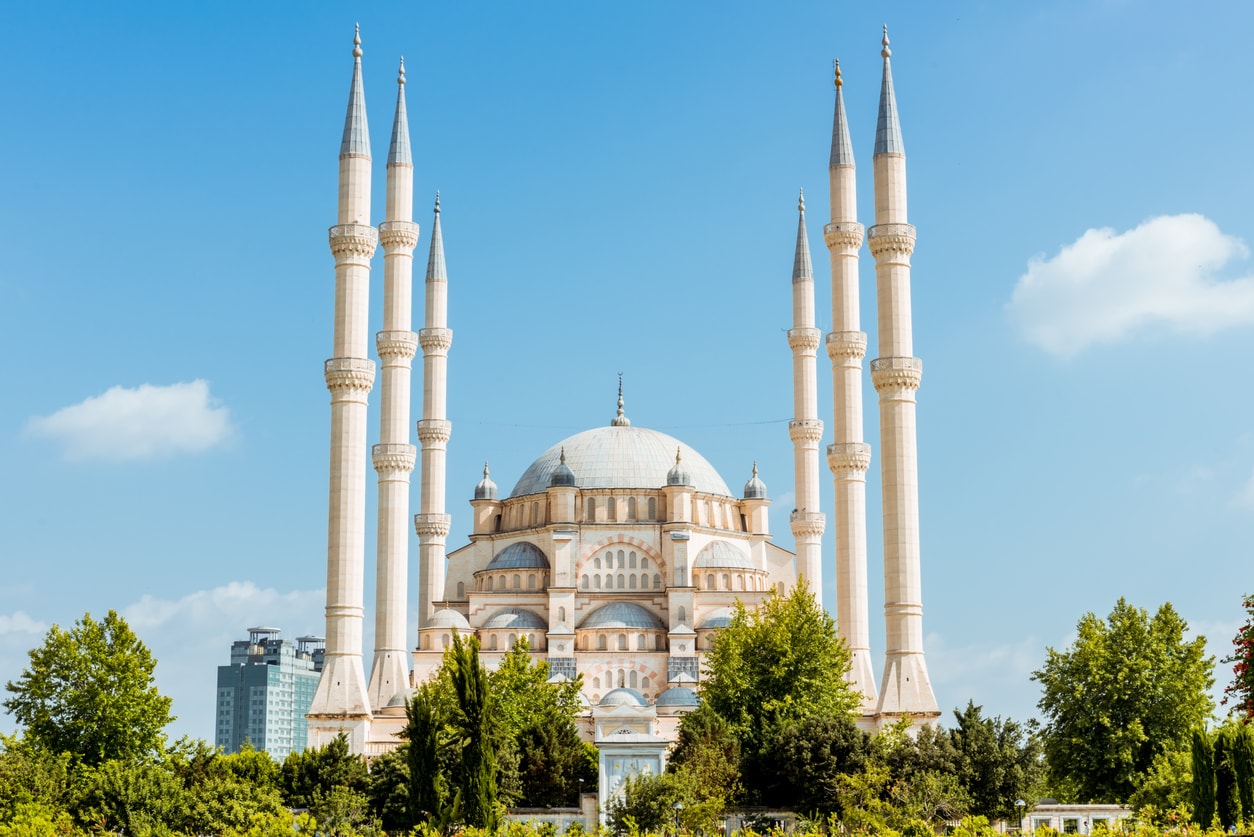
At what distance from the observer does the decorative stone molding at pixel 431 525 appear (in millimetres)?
61906

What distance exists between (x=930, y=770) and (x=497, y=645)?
87.8 feet

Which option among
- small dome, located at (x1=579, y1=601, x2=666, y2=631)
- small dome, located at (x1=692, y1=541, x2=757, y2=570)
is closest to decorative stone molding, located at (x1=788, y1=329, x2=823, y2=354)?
small dome, located at (x1=692, y1=541, x2=757, y2=570)

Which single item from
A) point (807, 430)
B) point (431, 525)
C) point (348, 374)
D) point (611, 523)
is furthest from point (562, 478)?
point (348, 374)

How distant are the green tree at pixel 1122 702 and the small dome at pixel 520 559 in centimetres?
2310

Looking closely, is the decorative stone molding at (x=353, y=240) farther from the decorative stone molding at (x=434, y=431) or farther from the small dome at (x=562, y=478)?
the small dome at (x=562, y=478)

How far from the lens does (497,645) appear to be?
198 ft

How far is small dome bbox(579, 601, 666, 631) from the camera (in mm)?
61594

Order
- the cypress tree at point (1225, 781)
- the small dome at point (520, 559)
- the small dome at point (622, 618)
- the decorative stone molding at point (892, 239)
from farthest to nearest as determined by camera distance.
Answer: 1. the small dome at point (520, 559)
2. the small dome at point (622, 618)
3. the decorative stone molding at point (892, 239)
4. the cypress tree at point (1225, 781)

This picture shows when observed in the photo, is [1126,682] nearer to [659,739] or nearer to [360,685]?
[659,739]

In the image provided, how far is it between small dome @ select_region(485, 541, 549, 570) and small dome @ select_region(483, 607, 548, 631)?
2.22 meters

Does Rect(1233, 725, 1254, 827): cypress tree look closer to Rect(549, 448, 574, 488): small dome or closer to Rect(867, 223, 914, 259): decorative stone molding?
Rect(867, 223, 914, 259): decorative stone molding

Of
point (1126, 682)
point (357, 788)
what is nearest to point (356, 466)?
point (357, 788)

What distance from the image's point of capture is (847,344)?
5309 cm

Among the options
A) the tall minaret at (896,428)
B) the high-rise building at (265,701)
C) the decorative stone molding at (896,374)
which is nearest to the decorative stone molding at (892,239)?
the tall minaret at (896,428)
